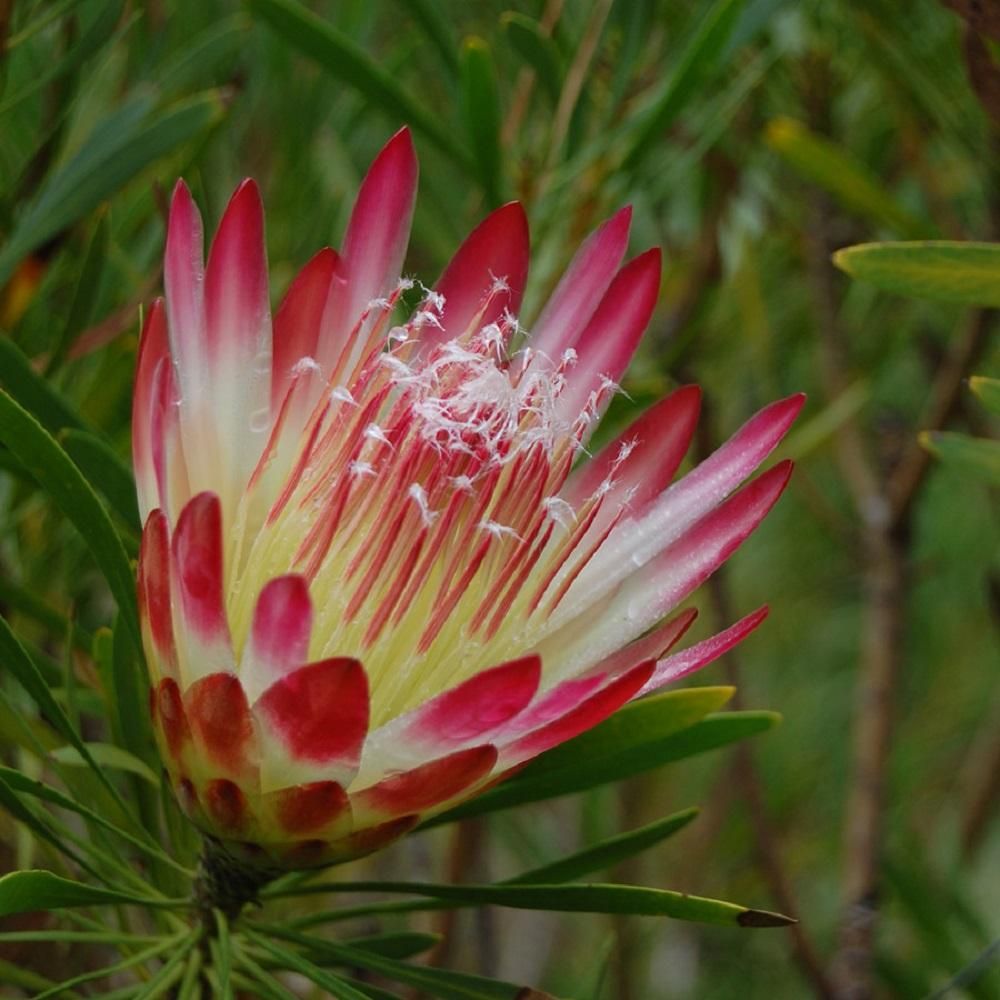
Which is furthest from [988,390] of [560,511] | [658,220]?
[658,220]

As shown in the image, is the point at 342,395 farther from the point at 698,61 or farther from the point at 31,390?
the point at 698,61

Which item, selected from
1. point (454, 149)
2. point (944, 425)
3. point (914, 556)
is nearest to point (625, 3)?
point (454, 149)

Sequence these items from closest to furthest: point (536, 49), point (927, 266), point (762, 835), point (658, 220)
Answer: point (927, 266), point (536, 49), point (762, 835), point (658, 220)

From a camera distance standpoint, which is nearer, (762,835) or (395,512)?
(395,512)

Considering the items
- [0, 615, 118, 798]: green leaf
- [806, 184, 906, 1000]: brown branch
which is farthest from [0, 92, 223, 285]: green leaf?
[806, 184, 906, 1000]: brown branch

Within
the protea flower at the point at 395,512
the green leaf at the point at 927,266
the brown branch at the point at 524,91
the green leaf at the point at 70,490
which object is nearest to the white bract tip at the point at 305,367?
the protea flower at the point at 395,512
